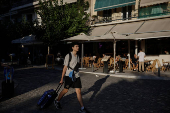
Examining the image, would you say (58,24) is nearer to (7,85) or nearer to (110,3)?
(110,3)

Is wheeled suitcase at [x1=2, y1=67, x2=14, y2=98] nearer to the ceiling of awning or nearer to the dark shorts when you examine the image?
the dark shorts

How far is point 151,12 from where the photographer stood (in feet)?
53.1

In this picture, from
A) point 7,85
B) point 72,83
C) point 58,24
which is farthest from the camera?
point 58,24

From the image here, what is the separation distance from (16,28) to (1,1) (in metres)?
4.55

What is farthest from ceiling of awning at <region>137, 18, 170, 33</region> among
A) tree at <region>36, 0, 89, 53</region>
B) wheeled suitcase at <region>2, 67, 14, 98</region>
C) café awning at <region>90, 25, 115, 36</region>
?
wheeled suitcase at <region>2, 67, 14, 98</region>

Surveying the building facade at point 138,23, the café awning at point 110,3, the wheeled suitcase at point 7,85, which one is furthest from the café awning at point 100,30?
the wheeled suitcase at point 7,85

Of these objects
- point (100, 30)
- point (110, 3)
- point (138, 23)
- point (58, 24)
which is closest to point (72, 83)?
point (58, 24)

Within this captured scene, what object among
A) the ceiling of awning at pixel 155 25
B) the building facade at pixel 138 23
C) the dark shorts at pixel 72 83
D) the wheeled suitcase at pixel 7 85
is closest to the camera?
the dark shorts at pixel 72 83

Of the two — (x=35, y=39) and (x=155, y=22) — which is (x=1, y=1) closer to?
(x=35, y=39)

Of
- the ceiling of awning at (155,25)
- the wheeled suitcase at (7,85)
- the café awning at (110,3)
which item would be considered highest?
the café awning at (110,3)

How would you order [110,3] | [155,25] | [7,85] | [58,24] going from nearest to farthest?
A: 1. [7,85]
2. [155,25]
3. [58,24]
4. [110,3]

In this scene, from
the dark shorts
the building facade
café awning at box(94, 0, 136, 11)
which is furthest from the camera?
café awning at box(94, 0, 136, 11)

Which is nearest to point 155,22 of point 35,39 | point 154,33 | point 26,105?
point 154,33

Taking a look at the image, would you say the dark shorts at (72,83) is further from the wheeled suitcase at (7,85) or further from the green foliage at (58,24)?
the green foliage at (58,24)
